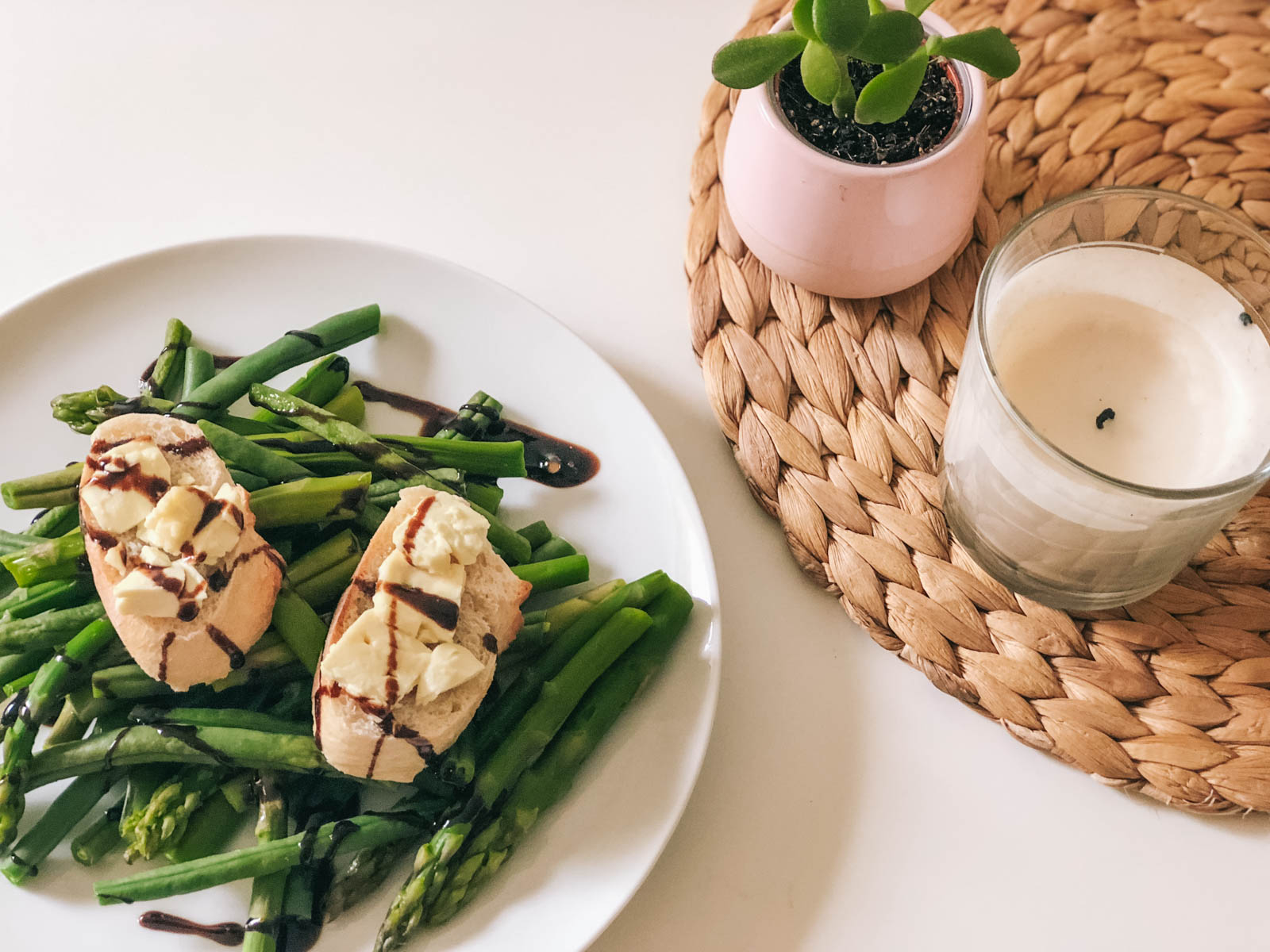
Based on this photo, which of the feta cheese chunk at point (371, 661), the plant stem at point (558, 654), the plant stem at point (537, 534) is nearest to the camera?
the feta cheese chunk at point (371, 661)

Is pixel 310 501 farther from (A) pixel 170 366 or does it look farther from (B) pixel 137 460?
(A) pixel 170 366

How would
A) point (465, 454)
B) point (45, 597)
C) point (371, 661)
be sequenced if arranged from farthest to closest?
point (465, 454)
point (45, 597)
point (371, 661)

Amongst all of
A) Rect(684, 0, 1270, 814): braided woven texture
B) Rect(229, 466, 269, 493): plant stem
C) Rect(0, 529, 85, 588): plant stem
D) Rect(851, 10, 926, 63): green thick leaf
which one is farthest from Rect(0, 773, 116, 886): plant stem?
Rect(851, 10, 926, 63): green thick leaf

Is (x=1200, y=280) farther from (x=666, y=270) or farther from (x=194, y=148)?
(x=194, y=148)

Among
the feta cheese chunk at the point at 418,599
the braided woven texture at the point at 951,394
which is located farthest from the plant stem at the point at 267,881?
the braided woven texture at the point at 951,394

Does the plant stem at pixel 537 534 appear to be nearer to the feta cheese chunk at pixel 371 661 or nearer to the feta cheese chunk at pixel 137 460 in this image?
the feta cheese chunk at pixel 371 661

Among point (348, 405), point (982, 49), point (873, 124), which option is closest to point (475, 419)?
point (348, 405)
